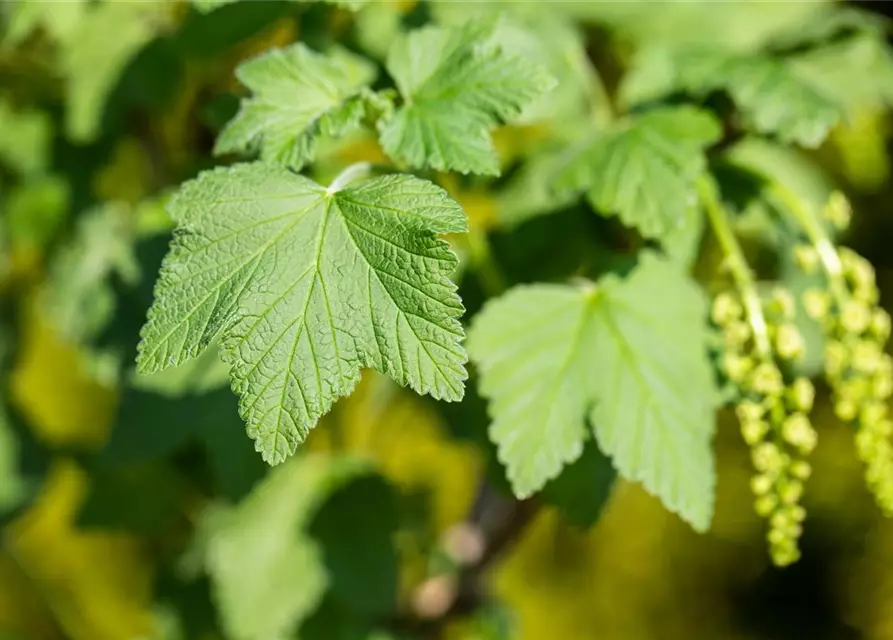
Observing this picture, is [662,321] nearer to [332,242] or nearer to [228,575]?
[332,242]

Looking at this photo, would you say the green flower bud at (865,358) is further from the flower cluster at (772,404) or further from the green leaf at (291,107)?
the green leaf at (291,107)

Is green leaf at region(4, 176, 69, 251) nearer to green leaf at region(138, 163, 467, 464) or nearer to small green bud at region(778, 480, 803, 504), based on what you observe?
green leaf at region(138, 163, 467, 464)

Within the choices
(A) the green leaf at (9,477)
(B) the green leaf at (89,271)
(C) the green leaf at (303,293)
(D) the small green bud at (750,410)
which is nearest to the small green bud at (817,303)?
(D) the small green bud at (750,410)

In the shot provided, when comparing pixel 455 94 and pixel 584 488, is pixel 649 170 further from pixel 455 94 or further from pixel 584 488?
pixel 584 488

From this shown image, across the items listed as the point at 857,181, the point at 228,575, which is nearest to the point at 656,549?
the point at 857,181

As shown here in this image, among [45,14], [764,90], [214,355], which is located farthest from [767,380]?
[45,14]

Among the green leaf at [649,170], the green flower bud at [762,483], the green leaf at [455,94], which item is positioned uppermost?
the green leaf at [455,94]
